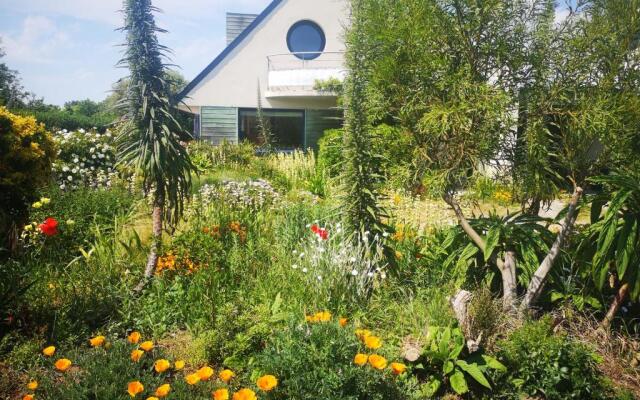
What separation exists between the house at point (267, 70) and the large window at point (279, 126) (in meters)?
0.04

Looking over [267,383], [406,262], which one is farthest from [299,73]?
[267,383]

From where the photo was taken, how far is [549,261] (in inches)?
151

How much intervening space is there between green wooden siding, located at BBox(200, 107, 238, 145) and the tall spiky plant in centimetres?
1216

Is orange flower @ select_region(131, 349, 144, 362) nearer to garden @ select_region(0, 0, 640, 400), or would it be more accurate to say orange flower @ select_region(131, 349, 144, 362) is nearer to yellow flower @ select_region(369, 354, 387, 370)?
garden @ select_region(0, 0, 640, 400)

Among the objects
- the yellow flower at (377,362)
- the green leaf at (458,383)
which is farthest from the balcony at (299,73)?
the yellow flower at (377,362)

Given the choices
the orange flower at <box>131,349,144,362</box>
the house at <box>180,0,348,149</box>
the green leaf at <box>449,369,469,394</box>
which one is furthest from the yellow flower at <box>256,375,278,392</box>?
the house at <box>180,0,348,149</box>

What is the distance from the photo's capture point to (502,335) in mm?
3746

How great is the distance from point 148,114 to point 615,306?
4709mm

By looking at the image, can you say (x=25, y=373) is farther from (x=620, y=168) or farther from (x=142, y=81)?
(x=620, y=168)

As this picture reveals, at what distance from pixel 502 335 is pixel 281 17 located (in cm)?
1530

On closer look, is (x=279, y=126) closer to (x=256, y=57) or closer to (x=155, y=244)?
(x=256, y=57)

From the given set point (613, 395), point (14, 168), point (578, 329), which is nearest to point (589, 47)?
point (578, 329)

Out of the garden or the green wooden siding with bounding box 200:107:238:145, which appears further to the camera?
the green wooden siding with bounding box 200:107:238:145

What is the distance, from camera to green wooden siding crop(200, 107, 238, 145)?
54.5ft
